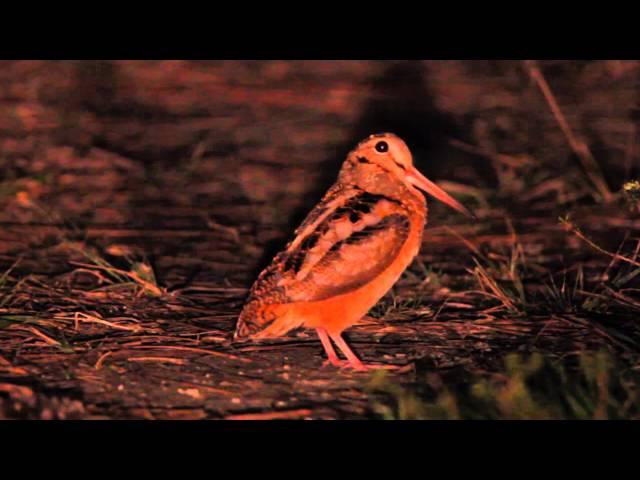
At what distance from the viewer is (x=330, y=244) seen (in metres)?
5.46

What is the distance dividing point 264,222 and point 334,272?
2626 millimetres

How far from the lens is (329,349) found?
18.3 feet

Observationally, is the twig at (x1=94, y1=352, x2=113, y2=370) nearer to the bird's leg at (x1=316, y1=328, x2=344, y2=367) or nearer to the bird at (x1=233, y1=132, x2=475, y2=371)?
the bird at (x1=233, y1=132, x2=475, y2=371)

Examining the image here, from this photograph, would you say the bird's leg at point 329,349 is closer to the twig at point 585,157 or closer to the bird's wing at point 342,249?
the bird's wing at point 342,249

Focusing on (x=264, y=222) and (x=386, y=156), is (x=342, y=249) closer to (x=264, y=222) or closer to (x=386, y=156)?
(x=386, y=156)

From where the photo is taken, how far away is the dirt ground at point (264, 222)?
545 cm

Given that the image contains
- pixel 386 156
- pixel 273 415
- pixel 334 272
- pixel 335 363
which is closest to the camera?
pixel 273 415

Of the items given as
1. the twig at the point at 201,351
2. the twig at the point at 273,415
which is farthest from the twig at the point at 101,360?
the twig at the point at 273,415

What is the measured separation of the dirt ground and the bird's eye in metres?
0.84

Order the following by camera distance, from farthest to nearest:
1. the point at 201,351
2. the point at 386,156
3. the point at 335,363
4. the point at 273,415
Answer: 1. the point at 386,156
2. the point at 201,351
3. the point at 335,363
4. the point at 273,415

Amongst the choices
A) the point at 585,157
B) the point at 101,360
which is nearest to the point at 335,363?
the point at 101,360

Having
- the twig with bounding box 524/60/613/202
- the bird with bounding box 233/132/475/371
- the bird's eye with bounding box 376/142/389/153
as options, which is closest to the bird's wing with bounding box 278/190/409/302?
the bird with bounding box 233/132/475/371

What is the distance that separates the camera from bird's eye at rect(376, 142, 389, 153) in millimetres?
5992

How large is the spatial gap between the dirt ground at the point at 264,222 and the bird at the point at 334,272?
21 centimetres
